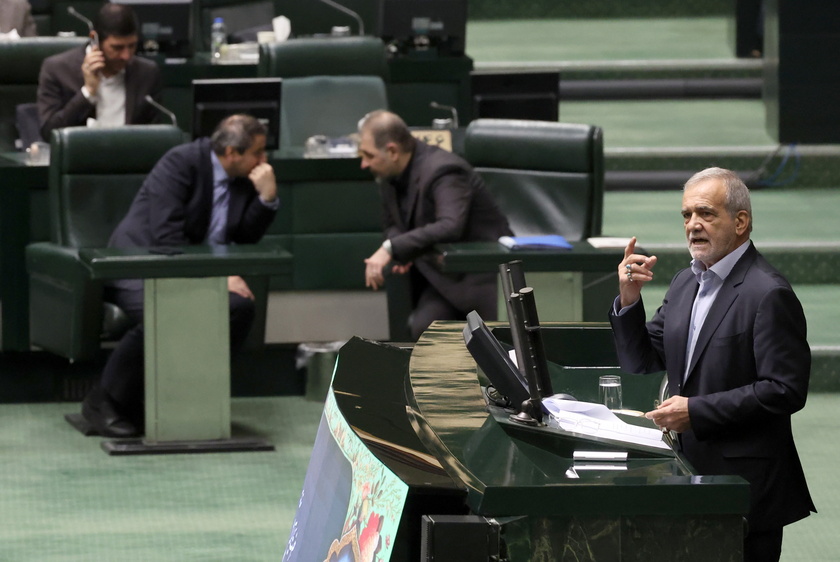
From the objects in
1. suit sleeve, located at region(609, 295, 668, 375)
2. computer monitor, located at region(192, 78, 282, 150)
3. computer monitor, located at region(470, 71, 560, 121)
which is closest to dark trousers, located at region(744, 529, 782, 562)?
suit sleeve, located at region(609, 295, 668, 375)

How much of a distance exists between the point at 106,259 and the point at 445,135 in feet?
6.80

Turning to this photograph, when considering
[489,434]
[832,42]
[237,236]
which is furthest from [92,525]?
[832,42]

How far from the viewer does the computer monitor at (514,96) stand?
716cm

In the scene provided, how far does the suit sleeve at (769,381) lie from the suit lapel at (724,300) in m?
0.07

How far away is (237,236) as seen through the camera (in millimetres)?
5965

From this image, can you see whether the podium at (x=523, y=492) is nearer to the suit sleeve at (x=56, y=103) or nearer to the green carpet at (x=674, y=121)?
the suit sleeve at (x=56, y=103)

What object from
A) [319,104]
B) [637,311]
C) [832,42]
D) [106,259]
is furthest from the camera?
[832,42]

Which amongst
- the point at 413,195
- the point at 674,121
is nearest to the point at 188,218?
the point at 413,195

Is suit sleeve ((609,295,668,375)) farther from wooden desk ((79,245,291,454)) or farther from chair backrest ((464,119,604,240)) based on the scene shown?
chair backrest ((464,119,604,240))

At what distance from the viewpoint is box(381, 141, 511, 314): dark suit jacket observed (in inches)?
228

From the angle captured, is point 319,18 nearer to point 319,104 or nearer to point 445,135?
point 319,104

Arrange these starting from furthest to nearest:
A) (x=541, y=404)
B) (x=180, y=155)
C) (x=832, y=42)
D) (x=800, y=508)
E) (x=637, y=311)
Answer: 1. (x=832, y=42)
2. (x=180, y=155)
3. (x=637, y=311)
4. (x=800, y=508)
5. (x=541, y=404)

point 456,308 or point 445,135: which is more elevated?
point 445,135

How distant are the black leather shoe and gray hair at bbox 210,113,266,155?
988mm
